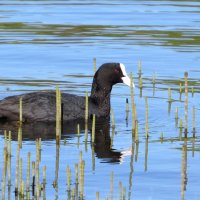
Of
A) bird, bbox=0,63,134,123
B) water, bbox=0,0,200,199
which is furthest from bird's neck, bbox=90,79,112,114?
water, bbox=0,0,200,199

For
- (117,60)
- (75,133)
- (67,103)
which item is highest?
(117,60)

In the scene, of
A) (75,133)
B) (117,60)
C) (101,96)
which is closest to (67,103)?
(101,96)

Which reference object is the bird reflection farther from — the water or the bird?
the bird

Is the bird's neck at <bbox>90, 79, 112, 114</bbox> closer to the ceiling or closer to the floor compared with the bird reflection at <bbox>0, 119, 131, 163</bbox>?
closer to the ceiling

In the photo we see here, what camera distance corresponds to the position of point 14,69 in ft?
63.5

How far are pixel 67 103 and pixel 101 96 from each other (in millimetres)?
1040

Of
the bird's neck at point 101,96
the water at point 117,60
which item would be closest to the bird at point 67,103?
the bird's neck at point 101,96

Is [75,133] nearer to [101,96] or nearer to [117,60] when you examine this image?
[101,96]

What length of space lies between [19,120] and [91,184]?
4.28m

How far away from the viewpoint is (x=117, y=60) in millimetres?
20672

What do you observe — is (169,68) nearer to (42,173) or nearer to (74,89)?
(74,89)

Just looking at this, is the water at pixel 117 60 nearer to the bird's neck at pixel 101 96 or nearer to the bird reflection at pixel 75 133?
the bird reflection at pixel 75 133

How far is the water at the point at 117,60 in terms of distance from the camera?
11.2 metres

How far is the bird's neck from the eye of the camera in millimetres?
16016
